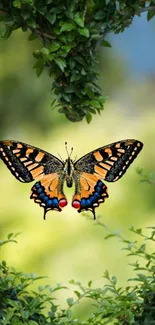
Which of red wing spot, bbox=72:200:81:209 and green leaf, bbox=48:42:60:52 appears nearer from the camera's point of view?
red wing spot, bbox=72:200:81:209

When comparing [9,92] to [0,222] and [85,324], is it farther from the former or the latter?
[85,324]

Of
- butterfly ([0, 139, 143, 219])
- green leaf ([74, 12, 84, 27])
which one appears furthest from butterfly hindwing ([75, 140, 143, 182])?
green leaf ([74, 12, 84, 27])

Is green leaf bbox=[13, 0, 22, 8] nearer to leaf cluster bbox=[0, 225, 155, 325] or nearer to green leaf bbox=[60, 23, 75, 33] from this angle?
green leaf bbox=[60, 23, 75, 33]

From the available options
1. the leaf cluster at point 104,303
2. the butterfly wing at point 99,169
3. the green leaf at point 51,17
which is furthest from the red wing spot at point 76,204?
the green leaf at point 51,17

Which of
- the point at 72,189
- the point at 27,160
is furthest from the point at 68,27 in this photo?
the point at 72,189

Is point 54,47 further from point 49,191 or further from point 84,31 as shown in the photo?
point 49,191

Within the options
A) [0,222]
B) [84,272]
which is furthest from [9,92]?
[84,272]

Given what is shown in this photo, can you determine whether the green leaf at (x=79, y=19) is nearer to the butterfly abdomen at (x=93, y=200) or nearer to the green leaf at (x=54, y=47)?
the green leaf at (x=54, y=47)
